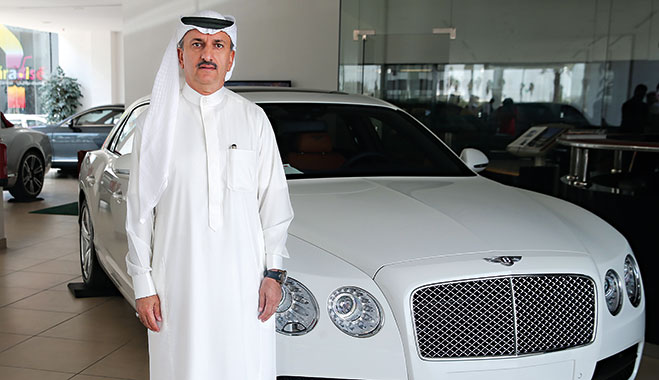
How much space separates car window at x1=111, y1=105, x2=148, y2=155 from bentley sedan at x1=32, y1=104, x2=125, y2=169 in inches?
309

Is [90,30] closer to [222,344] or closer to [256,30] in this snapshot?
[256,30]

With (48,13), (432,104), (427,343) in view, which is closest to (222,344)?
(427,343)

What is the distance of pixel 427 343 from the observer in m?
2.21

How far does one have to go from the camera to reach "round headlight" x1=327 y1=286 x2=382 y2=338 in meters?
2.22

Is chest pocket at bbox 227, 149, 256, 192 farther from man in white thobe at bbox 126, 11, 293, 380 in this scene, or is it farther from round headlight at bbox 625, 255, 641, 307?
round headlight at bbox 625, 255, 641, 307

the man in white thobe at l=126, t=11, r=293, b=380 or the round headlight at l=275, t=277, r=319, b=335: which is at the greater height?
the man in white thobe at l=126, t=11, r=293, b=380

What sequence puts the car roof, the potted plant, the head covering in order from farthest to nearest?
the potted plant, the car roof, the head covering

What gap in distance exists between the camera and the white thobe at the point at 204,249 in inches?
75.2

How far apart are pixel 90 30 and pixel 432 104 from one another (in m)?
14.4

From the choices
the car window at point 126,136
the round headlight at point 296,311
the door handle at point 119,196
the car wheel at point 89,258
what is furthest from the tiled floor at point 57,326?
the round headlight at point 296,311

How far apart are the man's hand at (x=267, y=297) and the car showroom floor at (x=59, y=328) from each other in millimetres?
1608

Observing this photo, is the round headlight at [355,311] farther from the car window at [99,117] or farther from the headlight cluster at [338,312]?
the car window at [99,117]

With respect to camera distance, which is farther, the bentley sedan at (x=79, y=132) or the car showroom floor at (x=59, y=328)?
the bentley sedan at (x=79, y=132)

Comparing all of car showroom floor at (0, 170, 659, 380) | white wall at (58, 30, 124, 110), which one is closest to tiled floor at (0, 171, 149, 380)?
car showroom floor at (0, 170, 659, 380)
